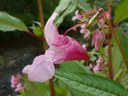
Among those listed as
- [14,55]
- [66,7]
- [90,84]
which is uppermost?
[14,55]

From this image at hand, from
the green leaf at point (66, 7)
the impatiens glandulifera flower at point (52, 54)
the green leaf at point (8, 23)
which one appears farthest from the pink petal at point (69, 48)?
the green leaf at point (8, 23)

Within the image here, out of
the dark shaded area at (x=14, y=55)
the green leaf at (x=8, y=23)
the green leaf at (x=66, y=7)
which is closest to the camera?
the green leaf at (x=66, y=7)

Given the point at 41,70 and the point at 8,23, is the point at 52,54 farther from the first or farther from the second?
the point at 8,23

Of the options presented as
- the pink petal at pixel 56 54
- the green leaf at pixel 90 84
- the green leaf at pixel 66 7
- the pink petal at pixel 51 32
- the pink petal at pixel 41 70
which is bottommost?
the green leaf at pixel 90 84

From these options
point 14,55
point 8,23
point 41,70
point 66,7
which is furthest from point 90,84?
point 14,55

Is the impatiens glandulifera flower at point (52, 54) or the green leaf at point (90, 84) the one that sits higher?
the impatiens glandulifera flower at point (52, 54)

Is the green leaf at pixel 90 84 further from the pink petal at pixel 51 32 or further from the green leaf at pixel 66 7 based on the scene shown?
the green leaf at pixel 66 7

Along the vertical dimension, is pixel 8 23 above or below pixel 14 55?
below

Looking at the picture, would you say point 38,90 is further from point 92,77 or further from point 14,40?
point 14,40
